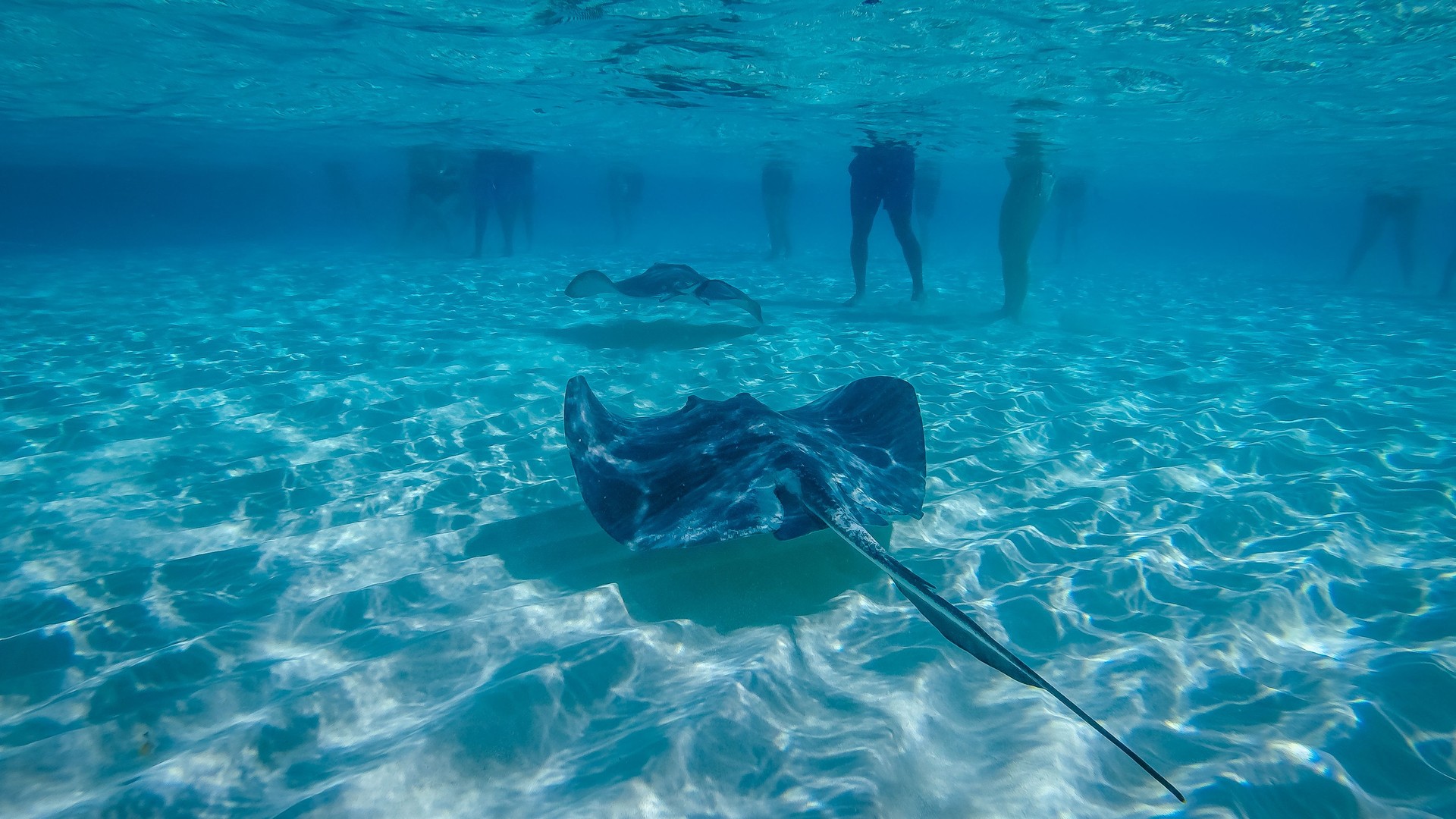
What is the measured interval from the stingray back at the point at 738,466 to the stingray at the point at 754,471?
0.04 ft

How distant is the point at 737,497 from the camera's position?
14.3 ft

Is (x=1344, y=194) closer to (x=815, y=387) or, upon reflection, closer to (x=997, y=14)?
(x=997, y=14)

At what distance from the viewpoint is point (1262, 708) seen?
3537mm

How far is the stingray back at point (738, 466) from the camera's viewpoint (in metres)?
4.17

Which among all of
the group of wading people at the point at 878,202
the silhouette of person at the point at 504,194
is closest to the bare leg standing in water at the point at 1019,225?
the group of wading people at the point at 878,202

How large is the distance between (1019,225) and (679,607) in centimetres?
1443

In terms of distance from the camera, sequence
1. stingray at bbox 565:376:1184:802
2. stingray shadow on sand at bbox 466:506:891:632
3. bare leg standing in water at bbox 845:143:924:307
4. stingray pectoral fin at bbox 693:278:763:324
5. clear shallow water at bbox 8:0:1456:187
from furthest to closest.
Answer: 1. bare leg standing in water at bbox 845:143:924:307
2. clear shallow water at bbox 8:0:1456:187
3. stingray pectoral fin at bbox 693:278:763:324
4. stingray shadow on sand at bbox 466:506:891:632
5. stingray at bbox 565:376:1184:802

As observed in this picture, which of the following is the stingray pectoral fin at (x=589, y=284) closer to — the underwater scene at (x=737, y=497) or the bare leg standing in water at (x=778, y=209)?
the underwater scene at (x=737, y=497)

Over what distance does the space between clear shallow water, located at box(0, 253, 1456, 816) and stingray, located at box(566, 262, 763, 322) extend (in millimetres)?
1185

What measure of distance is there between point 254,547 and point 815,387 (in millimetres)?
6922

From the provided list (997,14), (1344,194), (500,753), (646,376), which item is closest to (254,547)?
(500,753)

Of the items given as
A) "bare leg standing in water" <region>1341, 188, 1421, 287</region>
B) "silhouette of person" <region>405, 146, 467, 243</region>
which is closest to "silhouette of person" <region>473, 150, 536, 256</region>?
"silhouette of person" <region>405, 146, 467, 243</region>

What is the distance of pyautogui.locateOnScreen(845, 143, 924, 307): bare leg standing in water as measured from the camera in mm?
14812

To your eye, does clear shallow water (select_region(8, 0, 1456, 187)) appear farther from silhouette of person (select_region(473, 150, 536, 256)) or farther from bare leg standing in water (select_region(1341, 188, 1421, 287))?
bare leg standing in water (select_region(1341, 188, 1421, 287))
